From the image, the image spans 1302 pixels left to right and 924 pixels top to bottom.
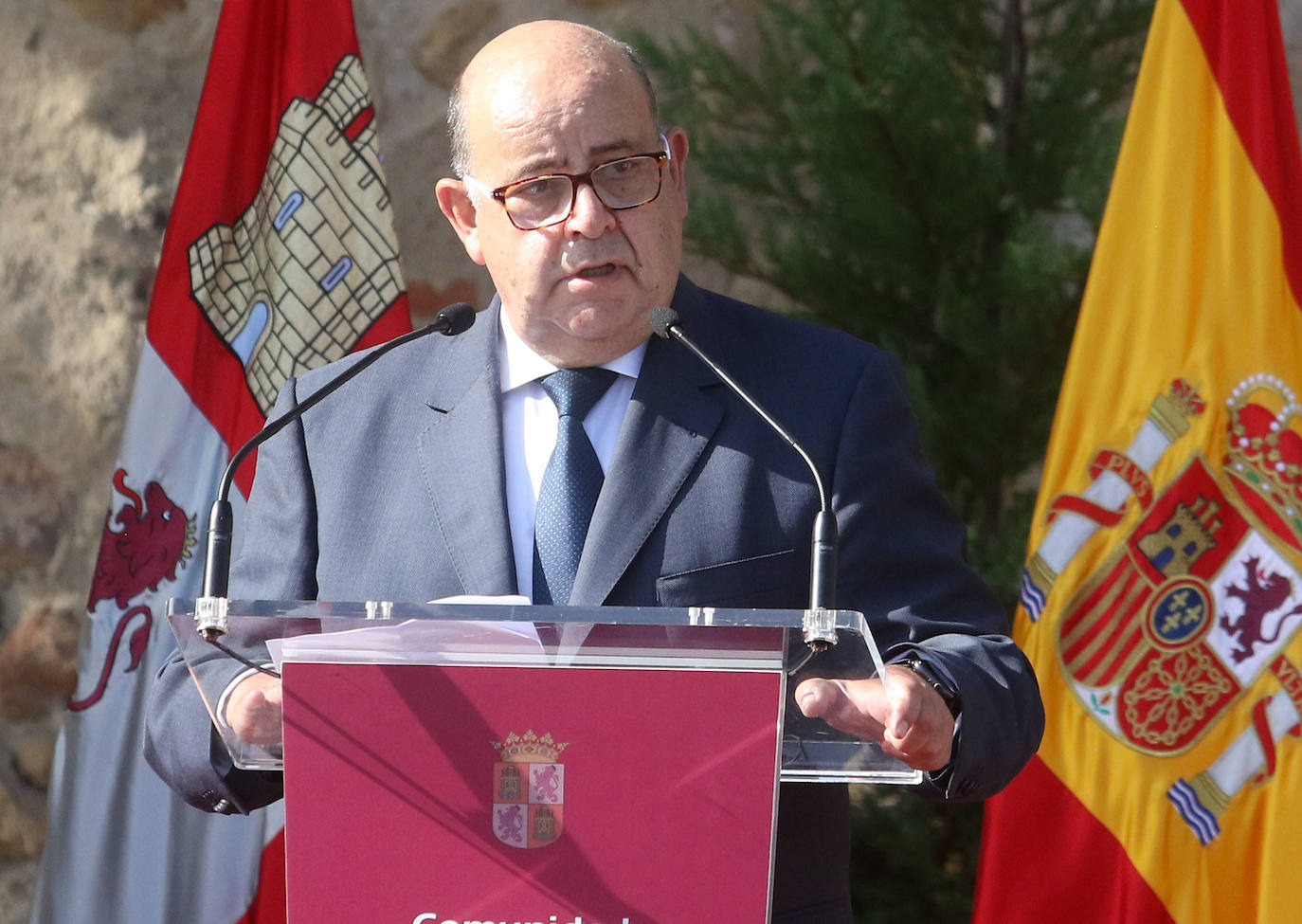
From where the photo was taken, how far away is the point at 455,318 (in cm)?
139

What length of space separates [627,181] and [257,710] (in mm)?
679

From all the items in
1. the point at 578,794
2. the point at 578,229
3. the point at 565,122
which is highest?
the point at 565,122

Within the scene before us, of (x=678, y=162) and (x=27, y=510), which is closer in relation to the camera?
(x=678, y=162)

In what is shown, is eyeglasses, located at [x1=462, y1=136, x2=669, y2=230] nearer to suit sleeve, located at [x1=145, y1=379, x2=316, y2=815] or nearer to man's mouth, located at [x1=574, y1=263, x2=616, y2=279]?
man's mouth, located at [x1=574, y1=263, x2=616, y2=279]

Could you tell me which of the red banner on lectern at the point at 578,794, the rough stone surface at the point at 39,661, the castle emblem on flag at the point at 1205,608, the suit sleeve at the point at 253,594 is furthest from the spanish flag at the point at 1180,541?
the rough stone surface at the point at 39,661

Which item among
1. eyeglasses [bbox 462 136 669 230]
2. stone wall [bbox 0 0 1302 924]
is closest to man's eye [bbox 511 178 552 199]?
eyeglasses [bbox 462 136 669 230]

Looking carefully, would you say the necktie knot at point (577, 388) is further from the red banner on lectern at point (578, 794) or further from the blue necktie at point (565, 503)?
the red banner on lectern at point (578, 794)

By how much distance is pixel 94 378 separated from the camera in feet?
9.07

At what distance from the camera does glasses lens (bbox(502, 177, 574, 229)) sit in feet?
5.03

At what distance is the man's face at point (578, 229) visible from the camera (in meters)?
1.52

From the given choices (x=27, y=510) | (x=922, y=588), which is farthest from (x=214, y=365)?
(x=922, y=588)

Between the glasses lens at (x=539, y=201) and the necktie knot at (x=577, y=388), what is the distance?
0.51ft

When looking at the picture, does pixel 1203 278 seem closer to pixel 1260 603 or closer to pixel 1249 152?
pixel 1249 152

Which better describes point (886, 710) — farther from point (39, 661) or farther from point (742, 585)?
point (39, 661)
